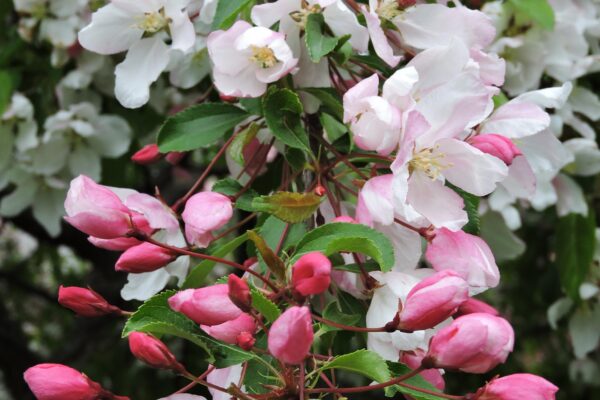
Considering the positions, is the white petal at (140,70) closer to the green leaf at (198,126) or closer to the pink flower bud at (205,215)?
the green leaf at (198,126)

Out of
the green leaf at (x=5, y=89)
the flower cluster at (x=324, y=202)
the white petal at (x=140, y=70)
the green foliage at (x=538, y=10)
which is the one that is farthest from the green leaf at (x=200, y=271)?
the green leaf at (x=5, y=89)

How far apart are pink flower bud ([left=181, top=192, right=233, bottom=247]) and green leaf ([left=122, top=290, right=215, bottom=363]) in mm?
87

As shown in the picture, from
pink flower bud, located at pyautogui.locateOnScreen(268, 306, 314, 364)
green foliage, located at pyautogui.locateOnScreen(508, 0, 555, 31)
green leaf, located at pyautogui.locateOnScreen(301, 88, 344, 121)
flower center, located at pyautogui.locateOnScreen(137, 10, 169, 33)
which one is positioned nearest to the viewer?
pink flower bud, located at pyautogui.locateOnScreen(268, 306, 314, 364)

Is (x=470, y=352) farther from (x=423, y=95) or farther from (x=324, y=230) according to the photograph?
(x=423, y=95)

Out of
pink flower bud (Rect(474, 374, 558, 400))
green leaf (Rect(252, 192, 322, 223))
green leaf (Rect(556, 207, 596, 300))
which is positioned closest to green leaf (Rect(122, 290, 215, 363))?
green leaf (Rect(252, 192, 322, 223))

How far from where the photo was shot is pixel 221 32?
84 cm

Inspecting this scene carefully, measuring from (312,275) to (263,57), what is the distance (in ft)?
0.97

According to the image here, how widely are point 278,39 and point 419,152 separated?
18 centimetres

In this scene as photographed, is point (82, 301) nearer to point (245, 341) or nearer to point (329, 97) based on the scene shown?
point (245, 341)

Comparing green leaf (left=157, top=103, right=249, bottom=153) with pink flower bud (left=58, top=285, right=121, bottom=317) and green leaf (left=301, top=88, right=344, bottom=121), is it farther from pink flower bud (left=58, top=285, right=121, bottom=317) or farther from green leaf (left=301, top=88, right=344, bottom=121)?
pink flower bud (left=58, top=285, right=121, bottom=317)

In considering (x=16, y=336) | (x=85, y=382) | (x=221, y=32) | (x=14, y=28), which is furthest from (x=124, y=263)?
(x=16, y=336)

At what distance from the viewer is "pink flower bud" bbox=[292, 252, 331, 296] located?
0.60m

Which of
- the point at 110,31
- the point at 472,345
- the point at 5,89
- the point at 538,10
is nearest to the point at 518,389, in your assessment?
the point at 472,345

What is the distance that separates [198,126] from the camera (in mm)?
926
